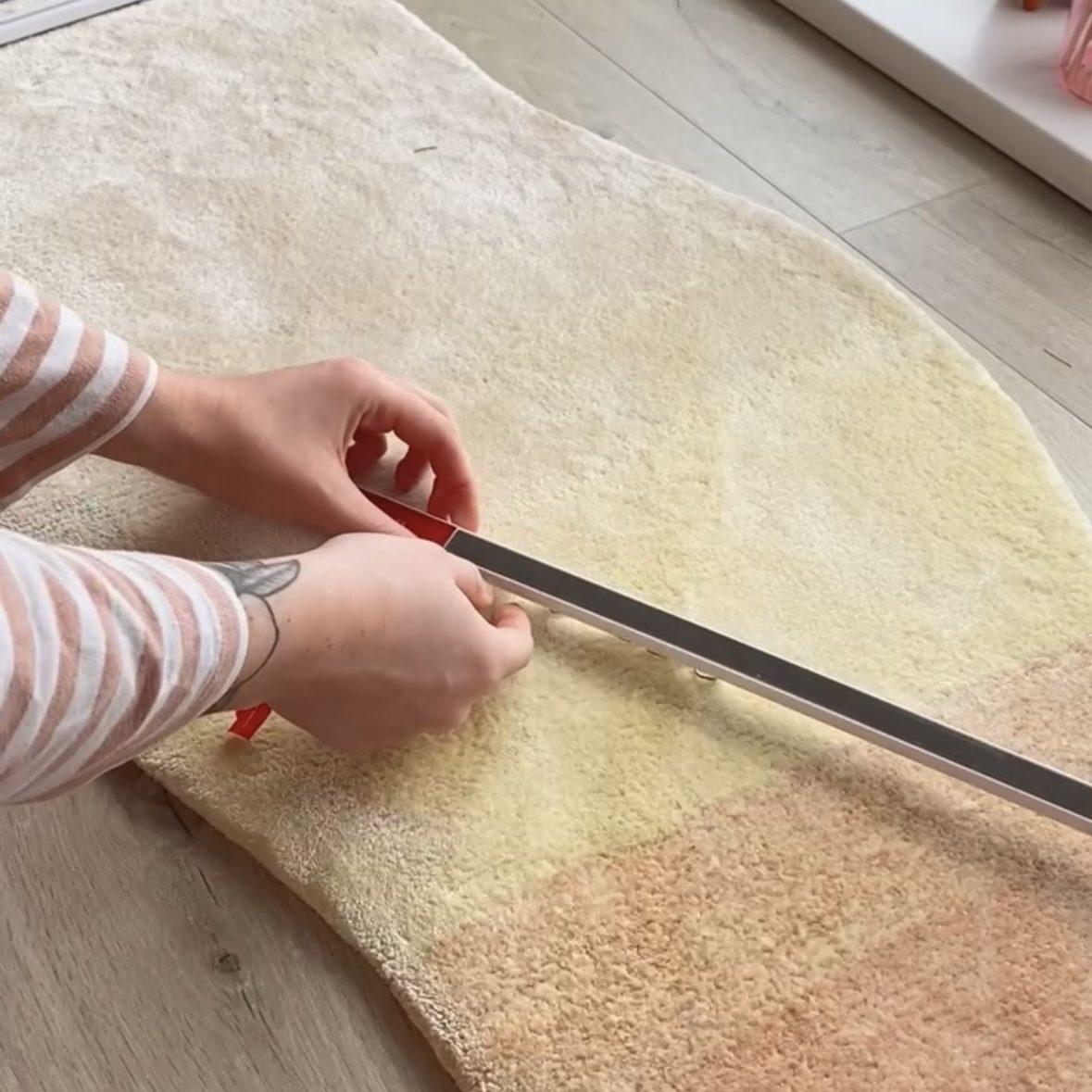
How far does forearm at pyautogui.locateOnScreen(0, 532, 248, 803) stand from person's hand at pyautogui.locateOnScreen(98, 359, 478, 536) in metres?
0.18

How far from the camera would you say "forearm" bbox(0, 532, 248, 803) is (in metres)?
0.57

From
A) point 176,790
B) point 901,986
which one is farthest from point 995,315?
point 176,790

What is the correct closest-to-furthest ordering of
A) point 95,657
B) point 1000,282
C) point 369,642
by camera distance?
1. point 95,657
2. point 369,642
3. point 1000,282

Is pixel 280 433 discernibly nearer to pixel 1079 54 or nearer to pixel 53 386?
pixel 53 386

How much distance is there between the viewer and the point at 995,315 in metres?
1.08

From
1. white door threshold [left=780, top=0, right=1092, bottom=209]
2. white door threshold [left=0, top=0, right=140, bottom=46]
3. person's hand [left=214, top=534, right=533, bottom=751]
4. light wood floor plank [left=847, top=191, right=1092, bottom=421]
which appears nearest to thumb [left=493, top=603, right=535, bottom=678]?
person's hand [left=214, top=534, right=533, bottom=751]

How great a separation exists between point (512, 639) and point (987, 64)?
0.78m

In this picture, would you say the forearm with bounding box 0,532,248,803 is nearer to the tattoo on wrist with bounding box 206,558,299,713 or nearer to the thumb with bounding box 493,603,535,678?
the tattoo on wrist with bounding box 206,558,299,713

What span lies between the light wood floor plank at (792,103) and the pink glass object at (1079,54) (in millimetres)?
87

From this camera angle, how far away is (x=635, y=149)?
4.00 ft

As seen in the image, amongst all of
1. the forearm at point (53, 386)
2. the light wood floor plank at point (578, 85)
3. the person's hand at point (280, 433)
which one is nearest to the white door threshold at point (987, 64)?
the light wood floor plank at point (578, 85)

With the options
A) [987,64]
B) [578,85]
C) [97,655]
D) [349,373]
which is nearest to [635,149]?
[578,85]

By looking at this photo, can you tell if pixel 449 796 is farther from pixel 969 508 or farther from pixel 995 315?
pixel 995 315

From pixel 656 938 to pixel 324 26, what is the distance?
3.00 ft
